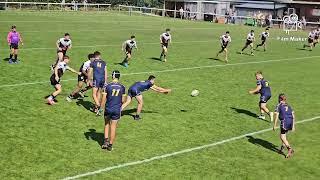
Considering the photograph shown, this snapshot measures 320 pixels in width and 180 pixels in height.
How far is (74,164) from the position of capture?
11.9 metres

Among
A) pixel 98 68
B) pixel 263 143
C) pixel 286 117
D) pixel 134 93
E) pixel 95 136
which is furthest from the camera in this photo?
pixel 98 68

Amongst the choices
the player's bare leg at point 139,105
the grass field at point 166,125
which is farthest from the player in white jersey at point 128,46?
the player's bare leg at point 139,105

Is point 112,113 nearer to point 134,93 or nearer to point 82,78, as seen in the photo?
point 134,93

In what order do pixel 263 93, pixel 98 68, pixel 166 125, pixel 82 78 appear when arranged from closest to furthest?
pixel 166 125 → pixel 98 68 → pixel 263 93 → pixel 82 78

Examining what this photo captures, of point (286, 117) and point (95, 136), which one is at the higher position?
point (286, 117)

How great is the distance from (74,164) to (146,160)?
6.43 feet

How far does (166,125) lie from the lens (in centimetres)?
1597

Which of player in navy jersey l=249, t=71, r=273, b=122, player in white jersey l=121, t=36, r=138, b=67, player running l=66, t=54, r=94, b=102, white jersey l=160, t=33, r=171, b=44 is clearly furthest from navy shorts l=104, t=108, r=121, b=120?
white jersey l=160, t=33, r=171, b=44

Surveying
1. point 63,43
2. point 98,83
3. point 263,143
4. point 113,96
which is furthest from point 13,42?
point 263,143

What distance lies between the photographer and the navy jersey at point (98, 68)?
658 inches

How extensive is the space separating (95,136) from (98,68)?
130 inches

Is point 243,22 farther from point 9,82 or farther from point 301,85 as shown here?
point 9,82

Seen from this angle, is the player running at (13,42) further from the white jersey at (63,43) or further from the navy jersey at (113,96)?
the navy jersey at (113,96)

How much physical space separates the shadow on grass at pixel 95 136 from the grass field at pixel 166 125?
1.2 inches
